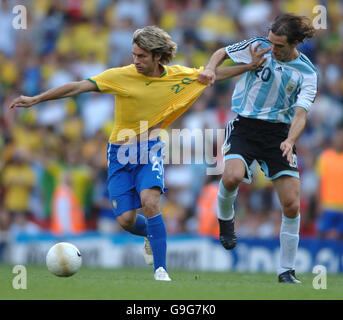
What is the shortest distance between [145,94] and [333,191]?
589 cm

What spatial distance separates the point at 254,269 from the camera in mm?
12422

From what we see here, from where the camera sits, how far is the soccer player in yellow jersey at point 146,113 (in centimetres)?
769

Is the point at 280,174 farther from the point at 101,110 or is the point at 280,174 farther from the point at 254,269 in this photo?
the point at 101,110

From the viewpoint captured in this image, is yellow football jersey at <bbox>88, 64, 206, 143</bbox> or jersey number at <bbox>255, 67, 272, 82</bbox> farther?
jersey number at <bbox>255, 67, 272, 82</bbox>

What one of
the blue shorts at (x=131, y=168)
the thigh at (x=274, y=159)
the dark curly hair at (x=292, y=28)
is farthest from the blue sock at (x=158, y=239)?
the dark curly hair at (x=292, y=28)

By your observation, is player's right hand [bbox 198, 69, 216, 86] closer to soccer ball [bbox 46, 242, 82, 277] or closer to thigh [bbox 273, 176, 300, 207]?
thigh [bbox 273, 176, 300, 207]

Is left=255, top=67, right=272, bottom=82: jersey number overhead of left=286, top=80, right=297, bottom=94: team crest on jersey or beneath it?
overhead

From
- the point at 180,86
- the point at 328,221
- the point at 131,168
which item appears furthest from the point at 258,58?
the point at 328,221

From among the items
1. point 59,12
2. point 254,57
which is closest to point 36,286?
point 254,57

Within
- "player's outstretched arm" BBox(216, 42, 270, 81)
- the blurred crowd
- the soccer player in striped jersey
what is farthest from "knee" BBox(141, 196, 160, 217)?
the blurred crowd

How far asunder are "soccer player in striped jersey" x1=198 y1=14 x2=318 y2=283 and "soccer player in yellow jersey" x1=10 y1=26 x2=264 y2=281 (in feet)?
0.57

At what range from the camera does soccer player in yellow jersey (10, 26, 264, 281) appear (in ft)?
25.2

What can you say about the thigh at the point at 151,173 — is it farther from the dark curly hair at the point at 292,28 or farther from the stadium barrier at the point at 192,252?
the stadium barrier at the point at 192,252

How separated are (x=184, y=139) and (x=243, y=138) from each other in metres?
6.25
